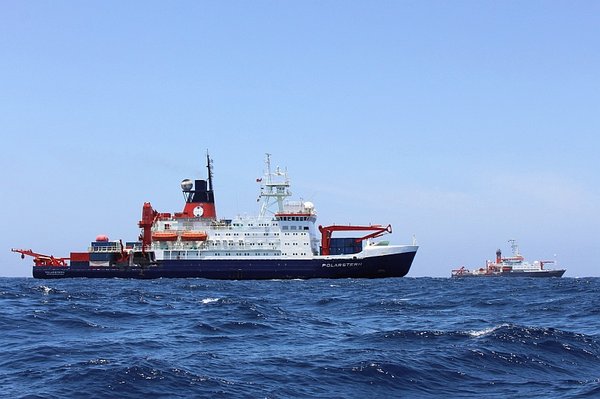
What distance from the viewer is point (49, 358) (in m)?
16.3

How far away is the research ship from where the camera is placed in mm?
73625

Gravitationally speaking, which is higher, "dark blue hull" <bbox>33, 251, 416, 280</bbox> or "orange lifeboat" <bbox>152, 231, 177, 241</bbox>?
"orange lifeboat" <bbox>152, 231, 177, 241</bbox>

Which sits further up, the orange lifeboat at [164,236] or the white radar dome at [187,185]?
the white radar dome at [187,185]

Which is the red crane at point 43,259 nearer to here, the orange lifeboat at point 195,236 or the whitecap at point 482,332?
the orange lifeboat at point 195,236

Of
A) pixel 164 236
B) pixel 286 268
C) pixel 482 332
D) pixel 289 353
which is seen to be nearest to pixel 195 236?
pixel 164 236

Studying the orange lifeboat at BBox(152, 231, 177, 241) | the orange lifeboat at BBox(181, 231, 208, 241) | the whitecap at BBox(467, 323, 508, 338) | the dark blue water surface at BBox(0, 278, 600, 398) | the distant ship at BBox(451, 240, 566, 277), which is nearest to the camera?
the dark blue water surface at BBox(0, 278, 600, 398)

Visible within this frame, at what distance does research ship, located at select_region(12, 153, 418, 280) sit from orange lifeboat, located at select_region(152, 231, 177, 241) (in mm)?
122

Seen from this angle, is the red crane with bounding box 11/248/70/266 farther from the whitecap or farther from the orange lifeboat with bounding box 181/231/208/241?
the whitecap

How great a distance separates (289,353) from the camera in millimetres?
17828

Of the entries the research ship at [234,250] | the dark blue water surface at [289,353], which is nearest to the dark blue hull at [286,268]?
the research ship at [234,250]

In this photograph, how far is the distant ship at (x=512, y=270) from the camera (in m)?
125

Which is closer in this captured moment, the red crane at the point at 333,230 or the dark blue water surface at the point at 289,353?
the dark blue water surface at the point at 289,353

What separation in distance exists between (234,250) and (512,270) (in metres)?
71.7

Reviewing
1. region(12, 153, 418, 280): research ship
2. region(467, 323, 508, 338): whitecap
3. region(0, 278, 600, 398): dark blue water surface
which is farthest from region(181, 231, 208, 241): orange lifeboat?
region(467, 323, 508, 338): whitecap
